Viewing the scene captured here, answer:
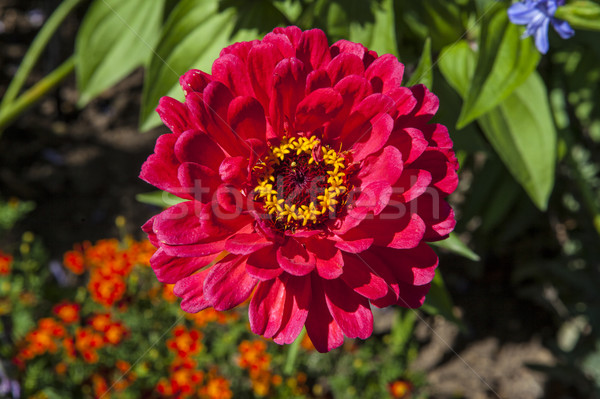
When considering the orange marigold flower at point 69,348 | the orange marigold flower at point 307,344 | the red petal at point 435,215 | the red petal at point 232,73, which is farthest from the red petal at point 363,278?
the orange marigold flower at point 69,348

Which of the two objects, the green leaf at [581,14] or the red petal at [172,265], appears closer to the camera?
the red petal at [172,265]

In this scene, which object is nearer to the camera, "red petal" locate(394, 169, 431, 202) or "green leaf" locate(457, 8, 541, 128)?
"red petal" locate(394, 169, 431, 202)

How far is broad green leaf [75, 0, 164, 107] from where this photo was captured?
5.18ft

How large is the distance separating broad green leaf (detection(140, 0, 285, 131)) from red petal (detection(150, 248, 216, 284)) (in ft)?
1.61

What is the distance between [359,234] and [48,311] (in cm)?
148

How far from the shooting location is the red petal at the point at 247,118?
2.68 ft

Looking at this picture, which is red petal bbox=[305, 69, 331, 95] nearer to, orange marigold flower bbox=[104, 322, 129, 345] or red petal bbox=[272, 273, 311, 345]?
red petal bbox=[272, 273, 311, 345]

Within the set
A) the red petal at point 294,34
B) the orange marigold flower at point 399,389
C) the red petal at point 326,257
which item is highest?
the red petal at point 294,34

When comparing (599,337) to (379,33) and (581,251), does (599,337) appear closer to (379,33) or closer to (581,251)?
(581,251)

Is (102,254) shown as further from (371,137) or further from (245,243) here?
(371,137)

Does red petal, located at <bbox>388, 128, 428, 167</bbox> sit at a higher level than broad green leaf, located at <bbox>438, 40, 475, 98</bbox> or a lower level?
higher

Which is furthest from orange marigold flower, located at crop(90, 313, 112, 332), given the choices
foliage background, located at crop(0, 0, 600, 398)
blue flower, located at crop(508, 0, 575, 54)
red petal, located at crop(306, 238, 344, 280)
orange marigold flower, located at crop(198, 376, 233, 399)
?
blue flower, located at crop(508, 0, 575, 54)

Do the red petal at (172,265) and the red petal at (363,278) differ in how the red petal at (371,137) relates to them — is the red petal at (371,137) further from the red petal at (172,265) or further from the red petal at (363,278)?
the red petal at (172,265)

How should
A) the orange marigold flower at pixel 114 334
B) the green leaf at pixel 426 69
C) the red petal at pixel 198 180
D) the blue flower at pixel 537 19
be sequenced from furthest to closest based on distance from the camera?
the orange marigold flower at pixel 114 334 < the blue flower at pixel 537 19 < the green leaf at pixel 426 69 < the red petal at pixel 198 180
